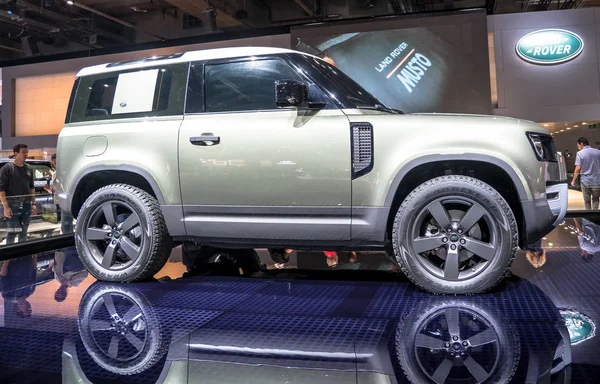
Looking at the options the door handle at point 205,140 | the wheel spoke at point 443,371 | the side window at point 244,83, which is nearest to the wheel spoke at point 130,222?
the door handle at point 205,140

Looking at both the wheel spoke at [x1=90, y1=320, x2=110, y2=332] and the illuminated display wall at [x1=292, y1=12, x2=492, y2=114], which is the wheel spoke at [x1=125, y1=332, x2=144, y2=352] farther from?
the illuminated display wall at [x1=292, y1=12, x2=492, y2=114]

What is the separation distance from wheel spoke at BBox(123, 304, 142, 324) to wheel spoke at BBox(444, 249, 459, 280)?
1882 millimetres

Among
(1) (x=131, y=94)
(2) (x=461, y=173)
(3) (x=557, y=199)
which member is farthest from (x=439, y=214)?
(1) (x=131, y=94)

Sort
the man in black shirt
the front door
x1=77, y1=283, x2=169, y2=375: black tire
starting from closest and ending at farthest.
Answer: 1. x1=77, y1=283, x2=169, y2=375: black tire
2. the front door
3. the man in black shirt

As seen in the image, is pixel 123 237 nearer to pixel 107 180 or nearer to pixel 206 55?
pixel 107 180

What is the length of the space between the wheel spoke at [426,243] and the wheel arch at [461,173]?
0.27m

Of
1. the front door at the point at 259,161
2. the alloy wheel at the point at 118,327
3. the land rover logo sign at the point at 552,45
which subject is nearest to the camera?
the alloy wheel at the point at 118,327

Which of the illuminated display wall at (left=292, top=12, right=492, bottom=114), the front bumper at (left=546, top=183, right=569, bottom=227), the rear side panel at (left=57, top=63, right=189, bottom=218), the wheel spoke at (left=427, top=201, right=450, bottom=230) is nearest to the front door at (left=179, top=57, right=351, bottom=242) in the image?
the rear side panel at (left=57, top=63, right=189, bottom=218)

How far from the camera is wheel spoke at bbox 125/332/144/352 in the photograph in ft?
7.71

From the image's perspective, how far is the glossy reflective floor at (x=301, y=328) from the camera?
6.43ft

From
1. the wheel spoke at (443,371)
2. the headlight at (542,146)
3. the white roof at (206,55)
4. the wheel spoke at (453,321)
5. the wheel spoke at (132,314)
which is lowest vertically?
the wheel spoke at (132,314)

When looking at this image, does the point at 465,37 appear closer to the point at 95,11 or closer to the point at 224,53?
the point at 224,53

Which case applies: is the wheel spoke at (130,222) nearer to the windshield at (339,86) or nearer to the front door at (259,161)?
the front door at (259,161)

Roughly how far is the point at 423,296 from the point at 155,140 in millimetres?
2179
